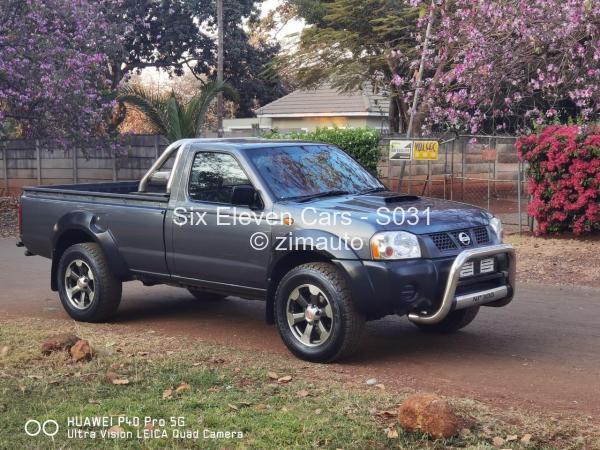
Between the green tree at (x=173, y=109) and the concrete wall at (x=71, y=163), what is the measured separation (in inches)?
31.7

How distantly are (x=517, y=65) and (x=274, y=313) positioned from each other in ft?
35.0

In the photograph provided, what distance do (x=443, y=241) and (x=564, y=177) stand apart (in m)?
7.62

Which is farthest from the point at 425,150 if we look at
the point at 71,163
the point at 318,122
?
the point at 318,122

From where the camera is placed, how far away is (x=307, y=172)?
26.2ft

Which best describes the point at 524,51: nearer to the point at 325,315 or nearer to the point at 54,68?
the point at 54,68

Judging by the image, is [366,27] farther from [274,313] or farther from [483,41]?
[274,313]

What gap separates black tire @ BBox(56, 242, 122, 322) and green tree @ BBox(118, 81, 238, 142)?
12.9 meters

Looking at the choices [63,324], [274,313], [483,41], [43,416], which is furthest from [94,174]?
[43,416]

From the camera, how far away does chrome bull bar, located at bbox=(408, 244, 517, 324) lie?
22.1 ft

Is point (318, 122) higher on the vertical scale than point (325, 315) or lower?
higher

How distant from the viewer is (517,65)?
53.6ft

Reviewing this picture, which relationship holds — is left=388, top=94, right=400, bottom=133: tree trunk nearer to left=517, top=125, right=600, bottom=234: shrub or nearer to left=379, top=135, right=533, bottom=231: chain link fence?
left=379, top=135, right=533, bottom=231: chain link fence

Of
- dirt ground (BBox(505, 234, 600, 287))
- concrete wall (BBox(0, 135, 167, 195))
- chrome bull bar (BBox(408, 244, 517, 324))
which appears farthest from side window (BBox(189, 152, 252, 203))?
concrete wall (BBox(0, 135, 167, 195))

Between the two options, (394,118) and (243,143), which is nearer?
(243,143)
